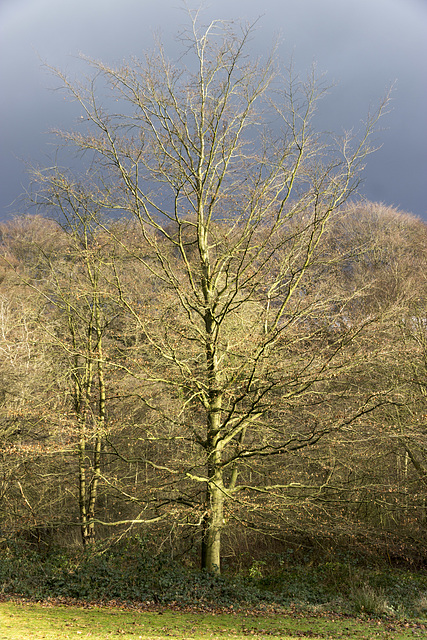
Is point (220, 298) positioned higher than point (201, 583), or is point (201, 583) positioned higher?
point (220, 298)

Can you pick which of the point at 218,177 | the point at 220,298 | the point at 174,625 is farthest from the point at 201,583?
the point at 218,177

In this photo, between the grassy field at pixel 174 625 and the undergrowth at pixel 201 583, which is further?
the undergrowth at pixel 201 583

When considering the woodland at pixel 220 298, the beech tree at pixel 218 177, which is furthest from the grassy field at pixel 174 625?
the beech tree at pixel 218 177

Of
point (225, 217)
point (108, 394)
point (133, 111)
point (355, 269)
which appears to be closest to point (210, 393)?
point (225, 217)

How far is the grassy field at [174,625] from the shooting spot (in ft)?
17.8

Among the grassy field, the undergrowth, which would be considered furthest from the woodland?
the grassy field

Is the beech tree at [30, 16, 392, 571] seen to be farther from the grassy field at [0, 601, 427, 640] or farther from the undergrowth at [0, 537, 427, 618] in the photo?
the grassy field at [0, 601, 427, 640]

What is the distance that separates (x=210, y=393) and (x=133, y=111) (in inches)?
196

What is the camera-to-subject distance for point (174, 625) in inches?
236

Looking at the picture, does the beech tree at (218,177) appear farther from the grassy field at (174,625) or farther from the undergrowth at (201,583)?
the grassy field at (174,625)

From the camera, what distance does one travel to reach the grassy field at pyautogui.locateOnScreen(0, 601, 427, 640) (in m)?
5.41

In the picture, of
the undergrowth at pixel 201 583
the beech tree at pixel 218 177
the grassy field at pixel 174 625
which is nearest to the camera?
the grassy field at pixel 174 625

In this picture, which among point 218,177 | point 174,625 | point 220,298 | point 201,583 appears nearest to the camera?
point 174,625

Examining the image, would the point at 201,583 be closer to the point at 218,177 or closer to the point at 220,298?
the point at 220,298
